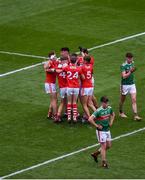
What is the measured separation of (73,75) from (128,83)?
199 cm

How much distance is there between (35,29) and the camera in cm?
3734

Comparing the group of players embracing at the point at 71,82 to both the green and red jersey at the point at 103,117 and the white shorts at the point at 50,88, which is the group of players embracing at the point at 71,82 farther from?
the green and red jersey at the point at 103,117

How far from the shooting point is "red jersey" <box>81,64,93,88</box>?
26.7m

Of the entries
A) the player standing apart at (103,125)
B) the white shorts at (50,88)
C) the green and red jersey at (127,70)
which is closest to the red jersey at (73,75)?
the white shorts at (50,88)

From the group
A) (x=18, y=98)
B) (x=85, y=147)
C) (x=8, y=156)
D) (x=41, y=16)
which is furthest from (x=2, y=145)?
(x=41, y=16)

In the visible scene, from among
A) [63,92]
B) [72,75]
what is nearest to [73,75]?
[72,75]

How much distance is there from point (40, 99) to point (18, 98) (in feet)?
2.56

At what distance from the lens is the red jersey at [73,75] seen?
26.5m

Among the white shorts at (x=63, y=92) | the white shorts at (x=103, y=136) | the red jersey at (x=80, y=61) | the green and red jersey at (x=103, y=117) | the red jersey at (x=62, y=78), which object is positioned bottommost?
the white shorts at (x=103, y=136)

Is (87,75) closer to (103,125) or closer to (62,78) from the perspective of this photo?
(62,78)

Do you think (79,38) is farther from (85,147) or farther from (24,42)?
(85,147)

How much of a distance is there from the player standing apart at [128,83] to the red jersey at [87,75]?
1.10 m

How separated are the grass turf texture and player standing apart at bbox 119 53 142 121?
14.3 inches

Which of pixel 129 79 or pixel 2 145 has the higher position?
pixel 129 79
